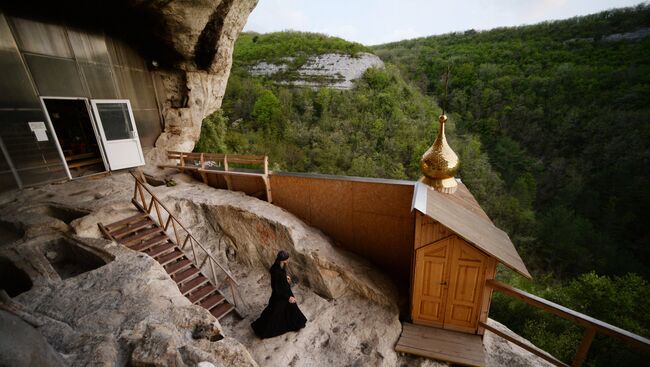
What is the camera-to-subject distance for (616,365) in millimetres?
9773

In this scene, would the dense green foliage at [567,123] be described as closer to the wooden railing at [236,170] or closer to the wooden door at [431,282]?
the wooden door at [431,282]

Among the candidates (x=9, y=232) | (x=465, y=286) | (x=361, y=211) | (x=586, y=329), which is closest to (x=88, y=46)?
(x=9, y=232)

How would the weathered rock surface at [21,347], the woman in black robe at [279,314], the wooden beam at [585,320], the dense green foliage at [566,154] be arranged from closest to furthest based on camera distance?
the weathered rock surface at [21,347] → the wooden beam at [585,320] → the woman in black robe at [279,314] → the dense green foliage at [566,154]

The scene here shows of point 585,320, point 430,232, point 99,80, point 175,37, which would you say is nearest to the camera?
point 585,320

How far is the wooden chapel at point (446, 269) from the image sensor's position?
14.3 feet

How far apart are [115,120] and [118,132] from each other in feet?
1.35

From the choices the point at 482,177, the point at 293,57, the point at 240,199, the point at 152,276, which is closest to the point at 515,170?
the point at 482,177

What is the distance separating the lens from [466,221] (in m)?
4.52

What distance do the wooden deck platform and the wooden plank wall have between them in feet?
4.61

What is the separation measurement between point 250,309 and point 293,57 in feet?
114

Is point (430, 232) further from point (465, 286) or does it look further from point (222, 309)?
point (222, 309)

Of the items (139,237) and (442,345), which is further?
(139,237)

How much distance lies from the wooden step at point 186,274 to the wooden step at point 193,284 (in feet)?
0.49

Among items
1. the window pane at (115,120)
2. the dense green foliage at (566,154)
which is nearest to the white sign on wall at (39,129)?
the window pane at (115,120)
